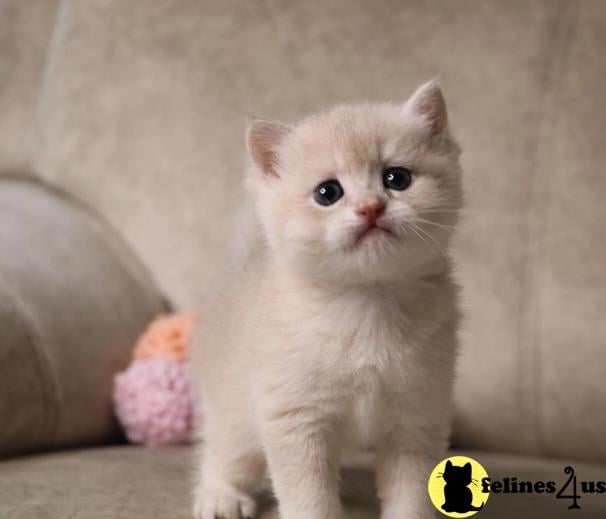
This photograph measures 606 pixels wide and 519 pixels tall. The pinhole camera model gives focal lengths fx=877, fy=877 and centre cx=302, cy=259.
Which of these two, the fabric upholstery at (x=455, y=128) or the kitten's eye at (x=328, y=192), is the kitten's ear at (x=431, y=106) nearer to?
the kitten's eye at (x=328, y=192)

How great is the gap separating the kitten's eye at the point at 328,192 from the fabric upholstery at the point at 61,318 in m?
0.65

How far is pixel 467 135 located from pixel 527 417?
542 millimetres

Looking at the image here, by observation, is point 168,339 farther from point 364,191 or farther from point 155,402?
point 364,191

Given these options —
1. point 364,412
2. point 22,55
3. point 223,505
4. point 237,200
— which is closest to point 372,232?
point 364,412

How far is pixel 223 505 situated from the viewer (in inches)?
45.3

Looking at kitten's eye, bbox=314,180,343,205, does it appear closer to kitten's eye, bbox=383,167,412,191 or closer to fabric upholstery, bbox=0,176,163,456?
kitten's eye, bbox=383,167,412,191

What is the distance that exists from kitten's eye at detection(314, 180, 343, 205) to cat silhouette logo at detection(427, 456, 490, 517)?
0.35 metres

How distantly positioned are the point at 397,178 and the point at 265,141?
0.63ft

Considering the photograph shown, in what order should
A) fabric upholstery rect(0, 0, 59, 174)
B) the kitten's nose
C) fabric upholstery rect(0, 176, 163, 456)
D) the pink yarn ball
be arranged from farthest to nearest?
1. fabric upholstery rect(0, 0, 59, 174)
2. the pink yarn ball
3. fabric upholstery rect(0, 176, 163, 456)
4. the kitten's nose

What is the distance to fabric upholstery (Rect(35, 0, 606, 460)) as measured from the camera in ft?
5.26

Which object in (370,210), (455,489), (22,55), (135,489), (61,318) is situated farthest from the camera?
(22,55)

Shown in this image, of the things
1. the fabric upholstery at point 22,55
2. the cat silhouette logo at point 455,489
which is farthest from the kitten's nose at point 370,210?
the fabric upholstery at point 22,55

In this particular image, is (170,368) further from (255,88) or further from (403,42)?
(403,42)

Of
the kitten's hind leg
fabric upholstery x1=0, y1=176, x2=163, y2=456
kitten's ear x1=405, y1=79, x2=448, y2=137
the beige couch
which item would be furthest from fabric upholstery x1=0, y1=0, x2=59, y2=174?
kitten's ear x1=405, y1=79, x2=448, y2=137
